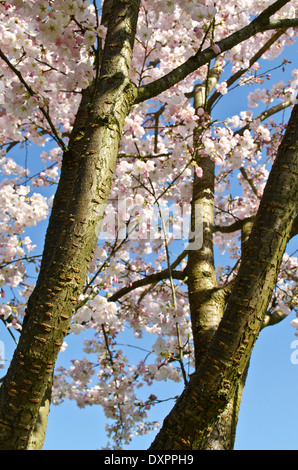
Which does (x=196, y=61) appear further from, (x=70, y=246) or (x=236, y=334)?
(x=236, y=334)

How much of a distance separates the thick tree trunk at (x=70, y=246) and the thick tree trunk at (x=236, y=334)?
1.97ft

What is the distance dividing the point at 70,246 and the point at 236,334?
808 millimetres

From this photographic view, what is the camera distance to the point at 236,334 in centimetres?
158

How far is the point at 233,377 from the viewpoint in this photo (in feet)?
5.16

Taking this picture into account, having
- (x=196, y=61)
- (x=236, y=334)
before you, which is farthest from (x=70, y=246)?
(x=196, y=61)

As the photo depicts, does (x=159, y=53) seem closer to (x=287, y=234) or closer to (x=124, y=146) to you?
(x=124, y=146)

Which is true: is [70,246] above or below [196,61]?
below

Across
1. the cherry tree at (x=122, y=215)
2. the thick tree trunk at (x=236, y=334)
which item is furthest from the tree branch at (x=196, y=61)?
the thick tree trunk at (x=236, y=334)

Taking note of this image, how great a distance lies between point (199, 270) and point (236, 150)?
6.15 feet

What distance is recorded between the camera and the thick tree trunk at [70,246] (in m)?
1.30

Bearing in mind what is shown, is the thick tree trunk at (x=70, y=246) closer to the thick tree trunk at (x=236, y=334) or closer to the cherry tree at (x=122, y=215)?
the cherry tree at (x=122, y=215)

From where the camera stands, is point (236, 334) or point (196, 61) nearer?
point (236, 334)

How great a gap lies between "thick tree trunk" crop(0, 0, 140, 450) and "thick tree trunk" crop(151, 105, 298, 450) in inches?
23.7
